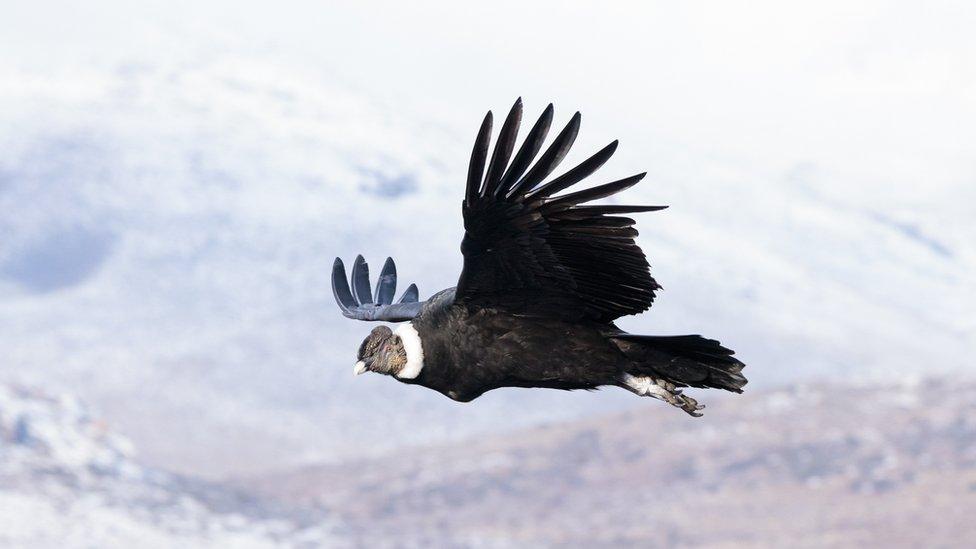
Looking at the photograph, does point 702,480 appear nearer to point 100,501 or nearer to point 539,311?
point 100,501

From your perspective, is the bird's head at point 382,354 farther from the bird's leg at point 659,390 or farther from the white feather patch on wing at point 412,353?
the bird's leg at point 659,390

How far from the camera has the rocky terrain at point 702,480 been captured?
85500 mm

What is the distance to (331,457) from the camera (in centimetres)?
13000

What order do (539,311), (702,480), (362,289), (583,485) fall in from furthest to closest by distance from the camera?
(583,485), (702,480), (362,289), (539,311)

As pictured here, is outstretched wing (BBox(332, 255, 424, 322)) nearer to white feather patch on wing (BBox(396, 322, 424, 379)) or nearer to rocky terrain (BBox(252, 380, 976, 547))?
white feather patch on wing (BBox(396, 322, 424, 379))

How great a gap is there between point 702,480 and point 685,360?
8583 cm

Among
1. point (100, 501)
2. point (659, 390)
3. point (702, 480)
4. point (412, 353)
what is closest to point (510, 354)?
point (412, 353)

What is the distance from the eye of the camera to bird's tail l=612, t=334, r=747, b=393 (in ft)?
33.2

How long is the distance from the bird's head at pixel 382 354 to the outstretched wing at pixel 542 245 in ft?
1.85

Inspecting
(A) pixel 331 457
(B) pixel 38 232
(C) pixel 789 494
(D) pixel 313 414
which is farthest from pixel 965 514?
(B) pixel 38 232

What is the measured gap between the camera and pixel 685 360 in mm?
10375

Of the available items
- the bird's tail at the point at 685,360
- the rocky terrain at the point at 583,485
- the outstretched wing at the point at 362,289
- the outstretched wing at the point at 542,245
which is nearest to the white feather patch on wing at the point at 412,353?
the outstretched wing at the point at 542,245

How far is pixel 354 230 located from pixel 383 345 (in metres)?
176

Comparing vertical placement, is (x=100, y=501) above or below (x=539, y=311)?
above
